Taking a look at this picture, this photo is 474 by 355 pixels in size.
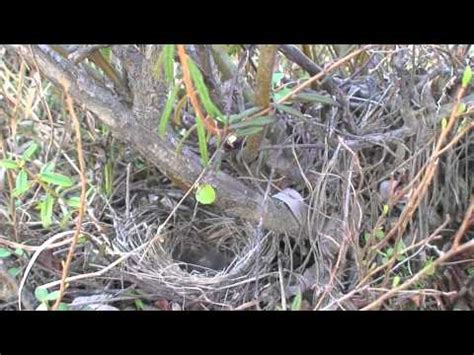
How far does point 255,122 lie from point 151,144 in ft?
0.56

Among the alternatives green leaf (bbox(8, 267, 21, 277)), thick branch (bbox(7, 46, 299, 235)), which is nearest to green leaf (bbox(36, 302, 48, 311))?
green leaf (bbox(8, 267, 21, 277))

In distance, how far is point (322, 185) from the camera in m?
0.88

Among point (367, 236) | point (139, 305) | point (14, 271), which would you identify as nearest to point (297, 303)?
point (367, 236)

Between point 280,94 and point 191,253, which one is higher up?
point 280,94

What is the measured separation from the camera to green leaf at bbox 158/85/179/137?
0.73 metres

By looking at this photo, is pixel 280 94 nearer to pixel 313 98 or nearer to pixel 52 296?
pixel 313 98

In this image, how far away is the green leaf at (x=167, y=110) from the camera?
0.73m

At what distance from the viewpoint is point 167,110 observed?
0.75 m

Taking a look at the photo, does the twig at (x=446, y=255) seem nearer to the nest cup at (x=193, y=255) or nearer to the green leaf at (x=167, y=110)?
the nest cup at (x=193, y=255)

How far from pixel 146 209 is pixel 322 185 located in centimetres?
31

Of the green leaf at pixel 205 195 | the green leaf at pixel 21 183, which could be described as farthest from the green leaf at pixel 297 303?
the green leaf at pixel 21 183

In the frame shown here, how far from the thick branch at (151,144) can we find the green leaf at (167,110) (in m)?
0.04

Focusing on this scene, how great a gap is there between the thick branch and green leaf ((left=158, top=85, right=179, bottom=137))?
0.04 m

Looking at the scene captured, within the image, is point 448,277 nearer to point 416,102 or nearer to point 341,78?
point 416,102
